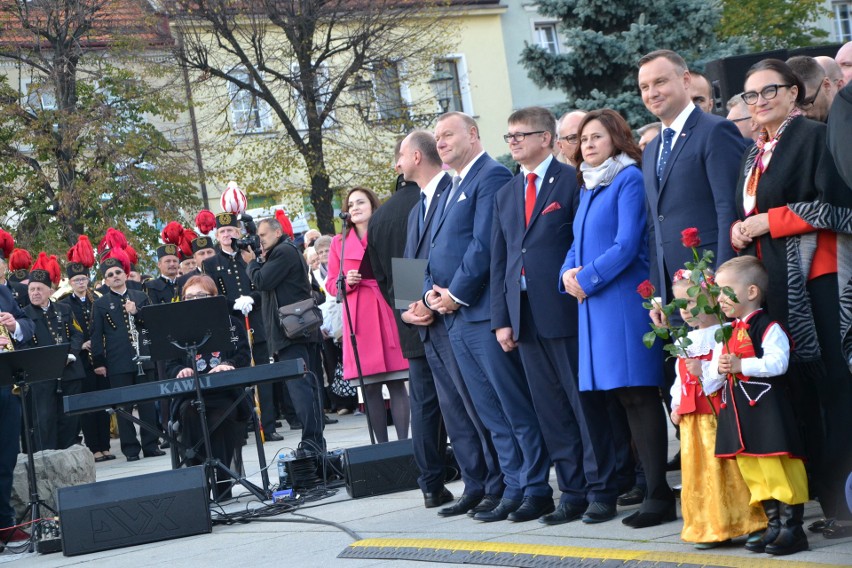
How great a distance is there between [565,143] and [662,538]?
9.55 ft

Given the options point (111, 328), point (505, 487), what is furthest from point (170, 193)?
point (505, 487)

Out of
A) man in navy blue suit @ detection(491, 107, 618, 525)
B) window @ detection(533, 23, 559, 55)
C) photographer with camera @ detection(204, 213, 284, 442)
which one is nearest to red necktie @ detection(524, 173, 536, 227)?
man in navy blue suit @ detection(491, 107, 618, 525)

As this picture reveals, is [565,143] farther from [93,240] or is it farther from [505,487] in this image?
[93,240]

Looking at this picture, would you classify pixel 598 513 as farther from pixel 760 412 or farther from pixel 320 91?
pixel 320 91

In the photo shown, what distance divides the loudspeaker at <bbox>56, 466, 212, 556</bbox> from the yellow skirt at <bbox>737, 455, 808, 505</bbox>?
13.3 feet

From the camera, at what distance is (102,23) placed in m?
28.8

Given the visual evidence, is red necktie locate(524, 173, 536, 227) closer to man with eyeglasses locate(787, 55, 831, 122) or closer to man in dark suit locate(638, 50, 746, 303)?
man in dark suit locate(638, 50, 746, 303)

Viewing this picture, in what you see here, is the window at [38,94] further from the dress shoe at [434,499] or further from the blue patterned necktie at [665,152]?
the blue patterned necktie at [665,152]

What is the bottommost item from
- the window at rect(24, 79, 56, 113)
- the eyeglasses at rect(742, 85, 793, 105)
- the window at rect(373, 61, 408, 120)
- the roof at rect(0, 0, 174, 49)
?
the eyeglasses at rect(742, 85, 793, 105)

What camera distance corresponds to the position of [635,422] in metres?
6.52

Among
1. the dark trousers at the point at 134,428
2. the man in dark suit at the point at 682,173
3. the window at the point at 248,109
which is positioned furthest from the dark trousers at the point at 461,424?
the window at the point at 248,109

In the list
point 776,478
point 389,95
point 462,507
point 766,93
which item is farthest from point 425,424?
point 389,95

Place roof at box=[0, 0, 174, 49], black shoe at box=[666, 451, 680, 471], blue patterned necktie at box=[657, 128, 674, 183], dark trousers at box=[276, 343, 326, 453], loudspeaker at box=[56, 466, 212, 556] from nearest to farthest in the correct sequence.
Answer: blue patterned necktie at box=[657, 128, 674, 183]
black shoe at box=[666, 451, 680, 471]
loudspeaker at box=[56, 466, 212, 556]
dark trousers at box=[276, 343, 326, 453]
roof at box=[0, 0, 174, 49]

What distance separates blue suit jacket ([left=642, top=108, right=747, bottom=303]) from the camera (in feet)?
19.9
